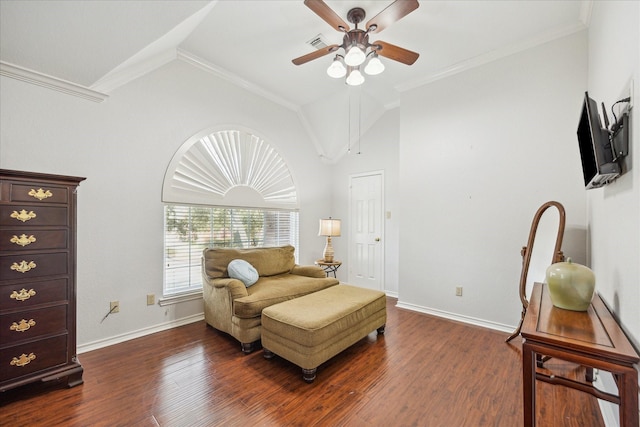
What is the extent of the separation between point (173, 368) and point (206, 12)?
9.90ft

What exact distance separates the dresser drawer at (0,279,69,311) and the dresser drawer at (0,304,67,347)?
0.17ft

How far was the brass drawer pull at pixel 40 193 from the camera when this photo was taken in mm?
1838

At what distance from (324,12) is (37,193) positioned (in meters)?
2.36

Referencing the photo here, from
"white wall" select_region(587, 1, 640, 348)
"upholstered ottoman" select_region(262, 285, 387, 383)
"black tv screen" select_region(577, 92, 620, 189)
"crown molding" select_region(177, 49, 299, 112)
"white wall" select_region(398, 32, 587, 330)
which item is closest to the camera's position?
"white wall" select_region(587, 1, 640, 348)

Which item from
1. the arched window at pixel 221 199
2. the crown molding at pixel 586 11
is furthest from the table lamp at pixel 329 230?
the crown molding at pixel 586 11

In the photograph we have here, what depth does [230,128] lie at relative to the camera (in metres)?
3.61

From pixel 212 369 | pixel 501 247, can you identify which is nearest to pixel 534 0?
pixel 501 247

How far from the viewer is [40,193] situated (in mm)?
1868

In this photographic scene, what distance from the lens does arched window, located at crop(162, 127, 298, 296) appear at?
3.13 m

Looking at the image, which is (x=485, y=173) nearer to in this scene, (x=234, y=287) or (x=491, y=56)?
(x=491, y=56)

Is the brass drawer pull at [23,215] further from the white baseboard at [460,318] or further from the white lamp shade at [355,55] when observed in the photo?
the white baseboard at [460,318]

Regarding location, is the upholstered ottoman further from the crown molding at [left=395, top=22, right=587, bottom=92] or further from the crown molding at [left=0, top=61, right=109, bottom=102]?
the crown molding at [left=395, top=22, right=587, bottom=92]

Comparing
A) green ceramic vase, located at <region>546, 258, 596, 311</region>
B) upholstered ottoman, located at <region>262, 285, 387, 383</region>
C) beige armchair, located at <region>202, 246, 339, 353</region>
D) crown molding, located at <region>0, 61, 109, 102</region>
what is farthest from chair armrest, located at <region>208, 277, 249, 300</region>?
green ceramic vase, located at <region>546, 258, 596, 311</region>

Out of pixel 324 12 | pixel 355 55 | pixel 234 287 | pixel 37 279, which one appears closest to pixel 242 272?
pixel 234 287
